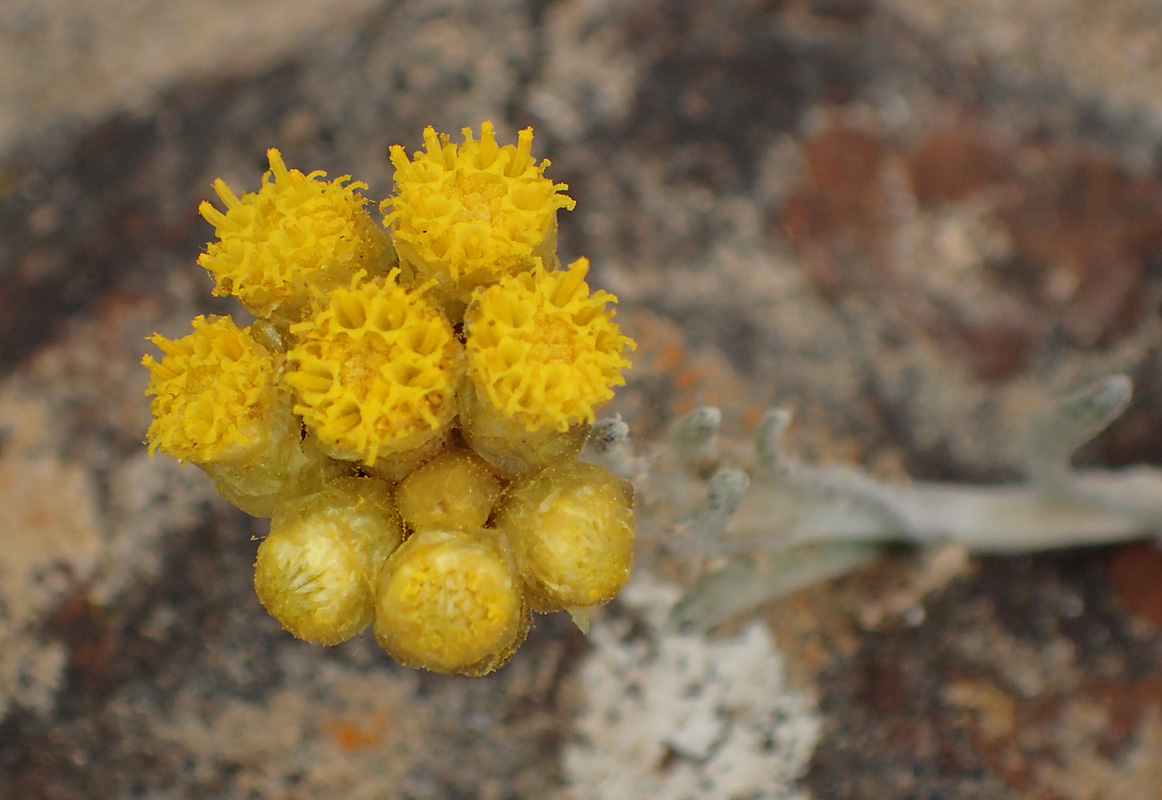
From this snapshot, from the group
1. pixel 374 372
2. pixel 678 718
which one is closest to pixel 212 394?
pixel 374 372

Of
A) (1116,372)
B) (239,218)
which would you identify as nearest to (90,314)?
(239,218)

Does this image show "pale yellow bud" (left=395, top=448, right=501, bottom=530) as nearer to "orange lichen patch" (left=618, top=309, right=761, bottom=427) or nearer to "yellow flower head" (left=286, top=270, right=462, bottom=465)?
"yellow flower head" (left=286, top=270, right=462, bottom=465)

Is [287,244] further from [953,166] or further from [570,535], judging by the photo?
[953,166]

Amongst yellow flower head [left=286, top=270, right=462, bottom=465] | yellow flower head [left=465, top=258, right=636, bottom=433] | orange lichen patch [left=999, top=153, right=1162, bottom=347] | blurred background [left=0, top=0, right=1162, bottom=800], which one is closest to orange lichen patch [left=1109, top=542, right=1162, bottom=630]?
blurred background [left=0, top=0, right=1162, bottom=800]

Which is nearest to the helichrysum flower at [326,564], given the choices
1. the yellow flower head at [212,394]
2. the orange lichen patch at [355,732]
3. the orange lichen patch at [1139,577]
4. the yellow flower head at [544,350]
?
the yellow flower head at [212,394]

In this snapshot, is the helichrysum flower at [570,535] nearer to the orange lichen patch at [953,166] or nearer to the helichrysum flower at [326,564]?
the helichrysum flower at [326,564]

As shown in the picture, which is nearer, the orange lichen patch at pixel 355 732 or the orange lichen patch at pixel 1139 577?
the orange lichen patch at pixel 355 732
